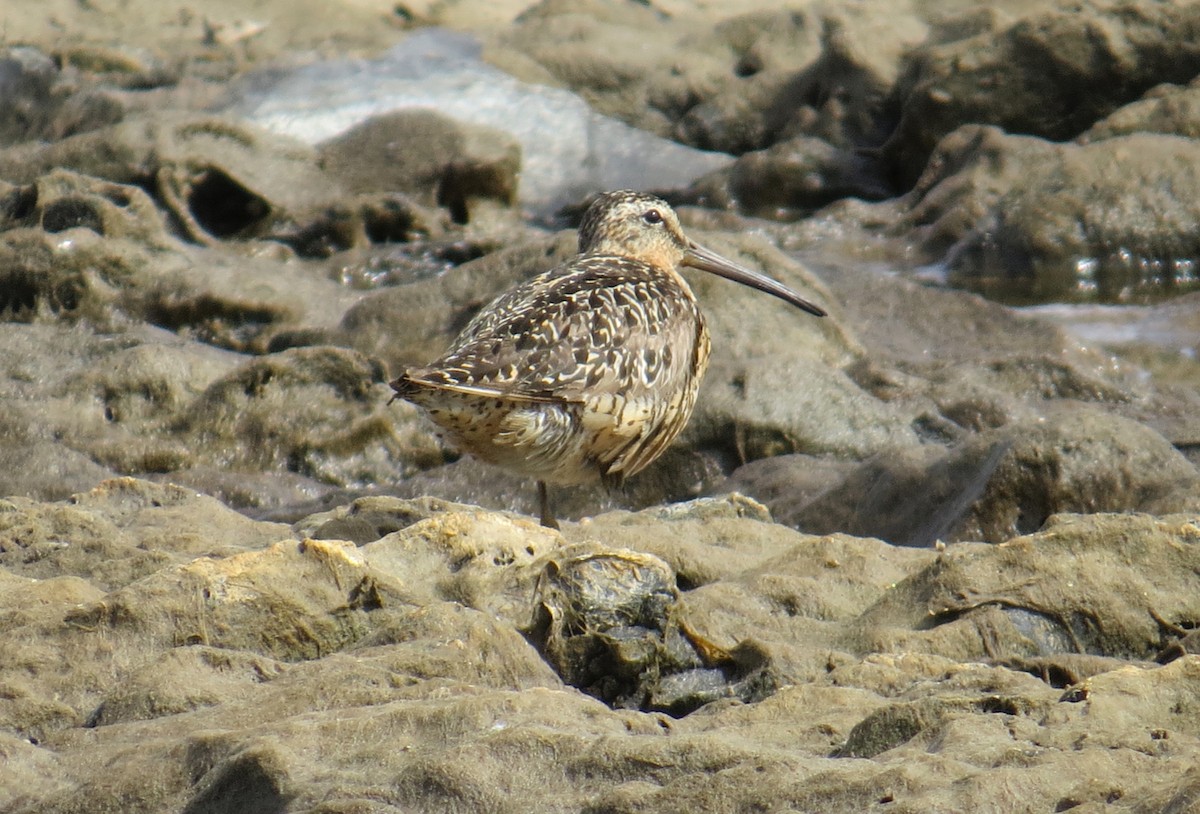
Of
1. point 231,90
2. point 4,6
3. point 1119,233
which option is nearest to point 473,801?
point 1119,233

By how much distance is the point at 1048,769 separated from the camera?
2703mm

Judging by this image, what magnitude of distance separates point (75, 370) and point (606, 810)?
21.3 feet

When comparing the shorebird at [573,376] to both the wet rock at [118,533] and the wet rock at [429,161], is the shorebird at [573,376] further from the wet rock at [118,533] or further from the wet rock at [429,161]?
the wet rock at [429,161]

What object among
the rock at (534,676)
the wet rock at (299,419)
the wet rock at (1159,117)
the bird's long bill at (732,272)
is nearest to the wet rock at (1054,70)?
the wet rock at (1159,117)

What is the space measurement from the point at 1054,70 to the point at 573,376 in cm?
989

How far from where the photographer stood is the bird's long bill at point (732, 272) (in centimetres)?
816

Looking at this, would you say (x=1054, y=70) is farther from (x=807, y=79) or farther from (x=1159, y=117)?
(x=807, y=79)

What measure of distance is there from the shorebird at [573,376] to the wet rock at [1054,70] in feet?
28.0

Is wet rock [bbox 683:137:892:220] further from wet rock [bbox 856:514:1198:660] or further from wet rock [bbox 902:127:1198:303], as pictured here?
wet rock [bbox 856:514:1198:660]

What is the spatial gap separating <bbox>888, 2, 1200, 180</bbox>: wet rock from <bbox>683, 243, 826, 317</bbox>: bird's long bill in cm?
681

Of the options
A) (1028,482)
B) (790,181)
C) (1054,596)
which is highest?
(1054,596)

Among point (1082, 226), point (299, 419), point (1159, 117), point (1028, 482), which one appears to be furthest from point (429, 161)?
point (1028, 482)

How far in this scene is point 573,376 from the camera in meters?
6.14

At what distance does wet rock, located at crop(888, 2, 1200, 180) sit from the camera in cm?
1447
